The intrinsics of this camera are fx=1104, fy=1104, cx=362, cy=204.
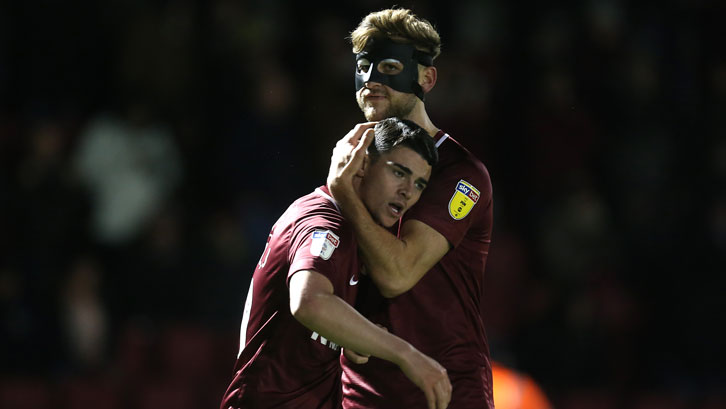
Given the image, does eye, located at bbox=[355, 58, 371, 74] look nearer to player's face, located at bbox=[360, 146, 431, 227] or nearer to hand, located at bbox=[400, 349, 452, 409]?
player's face, located at bbox=[360, 146, 431, 227]

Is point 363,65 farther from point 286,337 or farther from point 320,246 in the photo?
point 286,337

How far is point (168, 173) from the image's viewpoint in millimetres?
9484

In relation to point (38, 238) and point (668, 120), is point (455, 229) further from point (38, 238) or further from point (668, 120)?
point (668, 120)

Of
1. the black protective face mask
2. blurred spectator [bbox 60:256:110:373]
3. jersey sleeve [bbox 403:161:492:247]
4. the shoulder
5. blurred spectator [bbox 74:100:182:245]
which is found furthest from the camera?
blurred spectator [bbox 74:100:182:245]

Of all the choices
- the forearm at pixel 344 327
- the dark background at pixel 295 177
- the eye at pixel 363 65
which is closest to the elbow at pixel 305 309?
the forearm at pixel 344 327

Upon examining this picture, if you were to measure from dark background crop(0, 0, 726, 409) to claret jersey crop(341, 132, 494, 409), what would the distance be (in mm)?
4100

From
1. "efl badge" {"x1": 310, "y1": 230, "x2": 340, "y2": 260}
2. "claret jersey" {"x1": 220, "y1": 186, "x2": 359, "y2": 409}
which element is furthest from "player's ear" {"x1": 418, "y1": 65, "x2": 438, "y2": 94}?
"efl badge" {"x1": 310, "y1": 230, "x2": 340, "y2": 260}

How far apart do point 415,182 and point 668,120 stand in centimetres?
671

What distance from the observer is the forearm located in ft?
11.9

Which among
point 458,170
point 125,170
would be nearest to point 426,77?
point 458,170

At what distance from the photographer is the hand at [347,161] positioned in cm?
409

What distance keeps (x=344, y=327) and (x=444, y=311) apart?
0.97 metres

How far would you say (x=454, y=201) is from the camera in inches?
176

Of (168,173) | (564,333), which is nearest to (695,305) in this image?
(564,333)
